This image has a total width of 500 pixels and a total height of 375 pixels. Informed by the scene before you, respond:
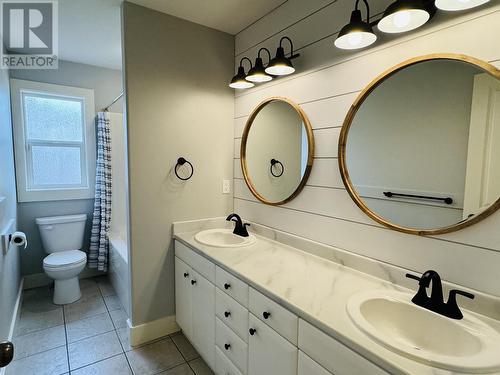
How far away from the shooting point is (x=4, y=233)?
1.80 m

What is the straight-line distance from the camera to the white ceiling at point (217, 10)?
1.88m

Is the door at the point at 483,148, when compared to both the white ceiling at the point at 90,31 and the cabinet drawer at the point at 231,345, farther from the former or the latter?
the white ceiling at the point at 90,31

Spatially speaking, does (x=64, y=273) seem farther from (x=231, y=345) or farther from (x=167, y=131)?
(x=231, y=345)

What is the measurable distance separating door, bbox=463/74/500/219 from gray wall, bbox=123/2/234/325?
1.72m

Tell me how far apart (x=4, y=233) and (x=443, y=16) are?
271 centimetres

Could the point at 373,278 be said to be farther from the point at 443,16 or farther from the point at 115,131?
the point at 115,131

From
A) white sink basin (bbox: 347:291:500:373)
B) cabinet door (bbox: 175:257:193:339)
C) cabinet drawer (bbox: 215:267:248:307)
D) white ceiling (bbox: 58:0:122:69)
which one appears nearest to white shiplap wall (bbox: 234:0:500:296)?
white sink basin (bbox: 347:291:500:373)

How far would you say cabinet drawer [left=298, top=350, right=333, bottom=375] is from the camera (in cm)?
103

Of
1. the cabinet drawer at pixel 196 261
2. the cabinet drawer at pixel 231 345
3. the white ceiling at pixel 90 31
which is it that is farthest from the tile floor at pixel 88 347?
the white ceiling at pixel 90 31

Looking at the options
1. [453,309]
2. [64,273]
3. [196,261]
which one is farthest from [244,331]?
[64,273]

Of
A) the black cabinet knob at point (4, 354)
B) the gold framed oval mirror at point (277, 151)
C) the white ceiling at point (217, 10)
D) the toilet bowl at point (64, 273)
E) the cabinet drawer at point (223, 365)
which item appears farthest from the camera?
the toilet bowl at point (64, 273)

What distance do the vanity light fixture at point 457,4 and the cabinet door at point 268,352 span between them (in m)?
1.46

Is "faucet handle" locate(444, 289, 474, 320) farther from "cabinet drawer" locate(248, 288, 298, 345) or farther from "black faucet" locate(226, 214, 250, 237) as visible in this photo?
"black faucet" locate(226, 214, 250, 237)

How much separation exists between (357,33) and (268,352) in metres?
1.51
